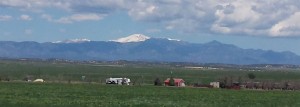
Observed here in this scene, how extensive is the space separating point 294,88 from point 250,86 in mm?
7075

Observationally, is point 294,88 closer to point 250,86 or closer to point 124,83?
point 250,86

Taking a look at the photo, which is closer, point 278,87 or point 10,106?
point 10,106

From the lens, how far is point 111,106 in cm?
4603

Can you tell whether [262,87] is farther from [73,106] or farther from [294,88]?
[73,106]

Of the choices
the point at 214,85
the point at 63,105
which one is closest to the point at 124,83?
the point at 214,85

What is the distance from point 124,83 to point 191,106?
55.7m

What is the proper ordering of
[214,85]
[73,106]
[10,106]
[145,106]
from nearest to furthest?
[10,106] < [73,106] < [145,106] < [214,85]

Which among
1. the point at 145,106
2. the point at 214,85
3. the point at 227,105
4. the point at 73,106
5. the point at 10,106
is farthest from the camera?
the point at 214,85

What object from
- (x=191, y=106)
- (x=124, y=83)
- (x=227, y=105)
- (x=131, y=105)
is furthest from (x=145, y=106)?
(x=124, y=83)

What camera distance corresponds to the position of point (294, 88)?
105 m

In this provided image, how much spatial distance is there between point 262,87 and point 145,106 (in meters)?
60.3

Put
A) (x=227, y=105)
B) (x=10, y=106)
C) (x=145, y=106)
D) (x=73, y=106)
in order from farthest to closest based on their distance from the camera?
(x=227, y=105) < (x=145, y=106) < (x=73, y=106) < (x=10, y=106)

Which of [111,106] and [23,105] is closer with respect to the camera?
[23,105]

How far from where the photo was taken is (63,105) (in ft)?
149
